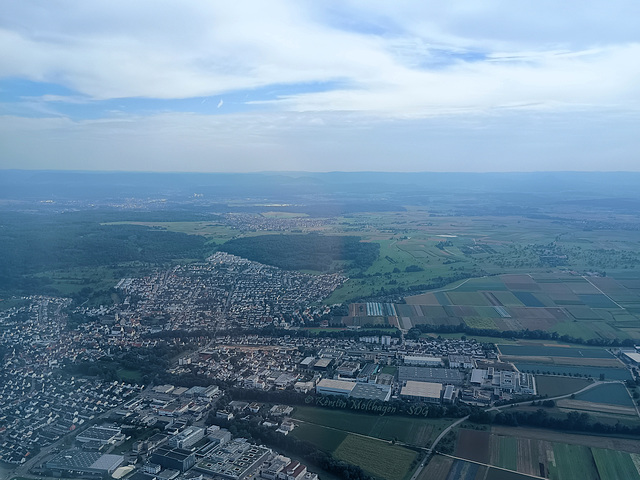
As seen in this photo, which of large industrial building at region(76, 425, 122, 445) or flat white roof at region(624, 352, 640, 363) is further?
flat white roof at region(624, 352, 640, 363)

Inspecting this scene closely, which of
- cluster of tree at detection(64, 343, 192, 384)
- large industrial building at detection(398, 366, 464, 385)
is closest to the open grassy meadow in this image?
large industrial building at detection(398, 366, 464, 385)

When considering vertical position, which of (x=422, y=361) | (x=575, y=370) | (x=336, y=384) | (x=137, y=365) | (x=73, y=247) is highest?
(x=73, y=247)

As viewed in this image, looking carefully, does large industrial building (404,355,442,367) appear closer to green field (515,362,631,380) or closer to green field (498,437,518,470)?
green field (515,362,631,380)

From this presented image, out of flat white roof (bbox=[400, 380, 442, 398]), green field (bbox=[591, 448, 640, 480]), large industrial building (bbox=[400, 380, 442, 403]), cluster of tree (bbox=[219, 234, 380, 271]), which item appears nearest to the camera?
green field (bbox=[591, 448, 640, 480])

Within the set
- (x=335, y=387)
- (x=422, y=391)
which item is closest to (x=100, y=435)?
(x=335, y=387)

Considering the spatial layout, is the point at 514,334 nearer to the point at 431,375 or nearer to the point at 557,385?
the point at 557,385

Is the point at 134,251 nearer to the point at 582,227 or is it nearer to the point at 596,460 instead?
the point at 596,460

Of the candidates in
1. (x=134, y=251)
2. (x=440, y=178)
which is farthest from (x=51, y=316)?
(x=440, y=178)
